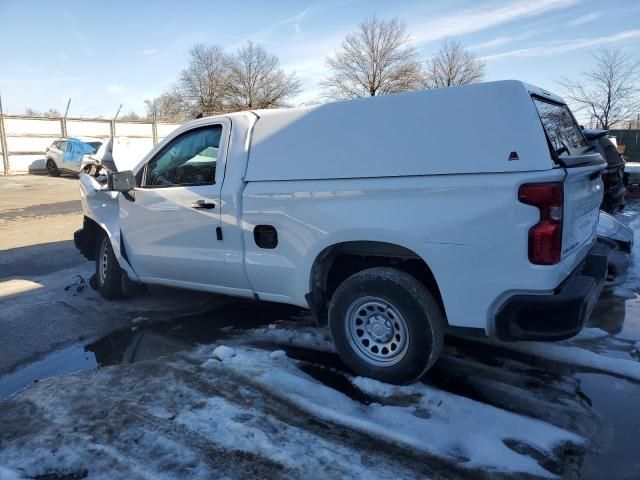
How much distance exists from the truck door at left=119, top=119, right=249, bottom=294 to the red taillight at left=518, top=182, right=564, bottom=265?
7.83ft

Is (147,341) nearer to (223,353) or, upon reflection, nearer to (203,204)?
(223,353)

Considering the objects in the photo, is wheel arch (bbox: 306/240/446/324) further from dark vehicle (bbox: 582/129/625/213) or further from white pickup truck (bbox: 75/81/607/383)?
dark vehicle (bbox: 582/129/625/213)

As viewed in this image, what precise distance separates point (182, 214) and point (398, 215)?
2.18m

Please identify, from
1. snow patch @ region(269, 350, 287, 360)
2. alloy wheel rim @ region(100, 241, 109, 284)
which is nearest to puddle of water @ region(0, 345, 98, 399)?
alloy wheel rim @ region(100, 241, 109, 284)

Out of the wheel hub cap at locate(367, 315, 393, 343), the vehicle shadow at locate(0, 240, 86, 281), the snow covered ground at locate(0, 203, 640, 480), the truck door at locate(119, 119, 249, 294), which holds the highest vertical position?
the truck door at locate(119, 119, 249, 294)

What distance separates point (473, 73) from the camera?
44.2m

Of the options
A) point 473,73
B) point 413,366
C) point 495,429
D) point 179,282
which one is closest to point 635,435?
point 495,429

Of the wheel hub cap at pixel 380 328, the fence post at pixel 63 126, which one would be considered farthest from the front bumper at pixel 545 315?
the fence post at pixel 63 126

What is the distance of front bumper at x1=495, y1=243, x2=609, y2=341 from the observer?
300cm

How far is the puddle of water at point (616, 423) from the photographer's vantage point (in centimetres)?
264

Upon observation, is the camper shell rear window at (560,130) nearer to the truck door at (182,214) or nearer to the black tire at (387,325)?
the black tire at (387,325)

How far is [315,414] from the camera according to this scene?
127 inches

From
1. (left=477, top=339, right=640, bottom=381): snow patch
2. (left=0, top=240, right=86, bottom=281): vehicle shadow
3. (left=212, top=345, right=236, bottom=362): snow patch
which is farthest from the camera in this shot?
(left=0, top=240, right=86, bottom=281): vehicle shadow

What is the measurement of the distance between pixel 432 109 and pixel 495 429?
6.73ft
